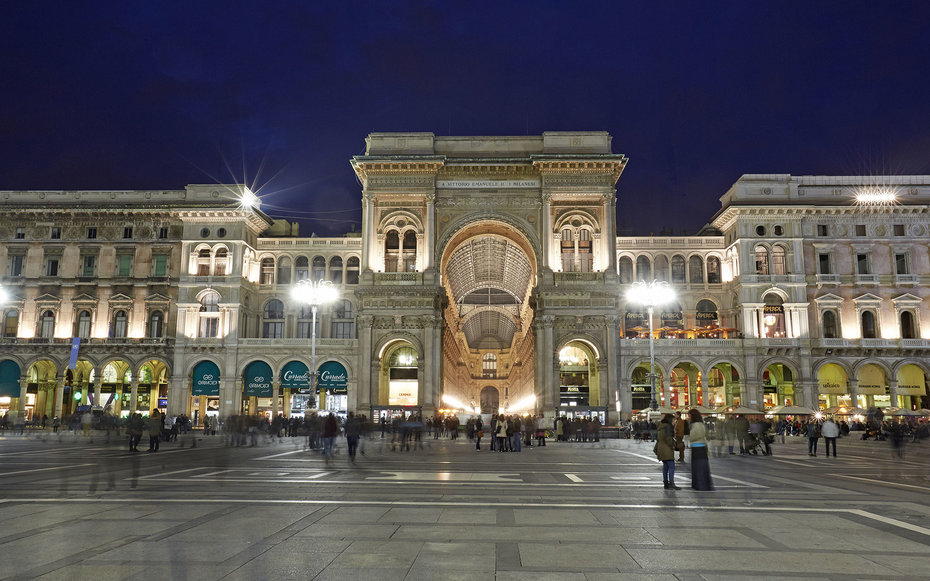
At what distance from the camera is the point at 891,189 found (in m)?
61.2

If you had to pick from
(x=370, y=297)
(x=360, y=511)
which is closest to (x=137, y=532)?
(x=360, y=511)

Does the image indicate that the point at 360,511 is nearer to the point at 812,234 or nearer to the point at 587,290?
the point at 587,290

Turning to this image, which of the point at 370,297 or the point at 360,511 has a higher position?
the point at 370,297

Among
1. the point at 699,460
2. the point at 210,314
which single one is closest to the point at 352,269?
the point at 210,314

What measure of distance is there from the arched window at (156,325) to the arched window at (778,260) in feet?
171

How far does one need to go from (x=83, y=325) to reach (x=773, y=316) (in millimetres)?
58303

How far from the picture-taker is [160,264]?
6203cm

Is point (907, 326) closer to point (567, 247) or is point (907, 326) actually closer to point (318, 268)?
point (567, 247)

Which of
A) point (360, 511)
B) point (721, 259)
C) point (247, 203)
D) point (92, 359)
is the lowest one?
point (360, 511)

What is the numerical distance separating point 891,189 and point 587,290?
28.8 metres

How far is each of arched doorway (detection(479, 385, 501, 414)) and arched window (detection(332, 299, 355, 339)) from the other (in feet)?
215

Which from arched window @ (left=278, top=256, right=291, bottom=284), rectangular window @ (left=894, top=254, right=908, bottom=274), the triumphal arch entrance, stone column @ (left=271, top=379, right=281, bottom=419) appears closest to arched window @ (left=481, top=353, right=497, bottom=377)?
arched window @ (left=278, top=256, right=291, bottom=284)

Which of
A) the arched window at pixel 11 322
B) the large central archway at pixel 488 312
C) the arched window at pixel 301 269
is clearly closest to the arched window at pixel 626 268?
the large central archway at pixel 488 312

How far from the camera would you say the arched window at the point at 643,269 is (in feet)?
213
